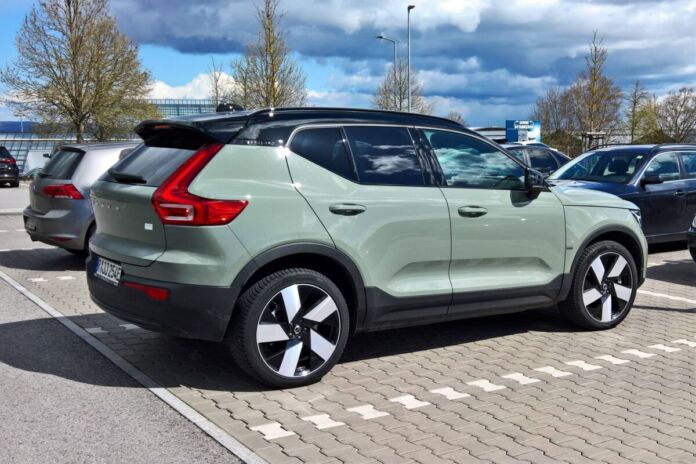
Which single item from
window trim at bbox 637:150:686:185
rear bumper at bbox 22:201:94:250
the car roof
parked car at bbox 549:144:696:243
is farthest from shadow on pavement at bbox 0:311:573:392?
window trim at bbox 637:150:686:185

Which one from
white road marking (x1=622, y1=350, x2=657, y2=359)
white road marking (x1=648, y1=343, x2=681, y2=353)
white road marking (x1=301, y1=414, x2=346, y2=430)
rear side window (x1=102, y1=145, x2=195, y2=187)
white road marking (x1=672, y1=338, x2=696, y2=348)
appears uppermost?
rear side window (x1=102, y1=145, x2=195, y2=187)

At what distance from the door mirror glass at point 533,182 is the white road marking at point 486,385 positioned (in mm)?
1595

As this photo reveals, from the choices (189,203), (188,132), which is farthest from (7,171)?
(189,203)

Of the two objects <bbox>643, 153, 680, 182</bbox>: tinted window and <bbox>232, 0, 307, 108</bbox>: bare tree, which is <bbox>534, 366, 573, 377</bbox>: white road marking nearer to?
<bbox>643, 153, 680, 182</bbox>: tinted window

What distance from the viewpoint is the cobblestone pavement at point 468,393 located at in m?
3.78

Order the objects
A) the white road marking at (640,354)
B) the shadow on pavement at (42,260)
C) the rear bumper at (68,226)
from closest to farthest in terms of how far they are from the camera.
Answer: the white road marking at (640,354)
the rear bumper at (68,226)
the shadow on pavement at (42,260)

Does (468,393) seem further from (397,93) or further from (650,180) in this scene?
(397,93)

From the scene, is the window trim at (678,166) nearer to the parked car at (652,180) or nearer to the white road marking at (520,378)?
the parked car at (652,180)

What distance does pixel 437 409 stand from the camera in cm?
435

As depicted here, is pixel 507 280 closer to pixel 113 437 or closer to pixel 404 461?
pixel 404 461

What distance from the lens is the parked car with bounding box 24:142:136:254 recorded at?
356 inches

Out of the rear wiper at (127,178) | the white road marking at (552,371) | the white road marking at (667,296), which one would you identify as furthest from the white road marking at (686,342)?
the rear wiper at (127,178)

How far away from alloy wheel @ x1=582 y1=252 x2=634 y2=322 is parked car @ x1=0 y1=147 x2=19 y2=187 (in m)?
30.5

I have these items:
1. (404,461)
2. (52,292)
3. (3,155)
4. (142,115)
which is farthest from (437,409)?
(142,115)
